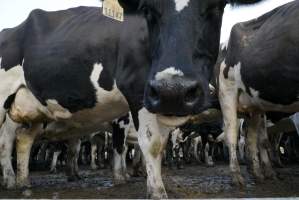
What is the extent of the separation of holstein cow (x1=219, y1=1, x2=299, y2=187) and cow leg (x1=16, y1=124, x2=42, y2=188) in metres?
3.23

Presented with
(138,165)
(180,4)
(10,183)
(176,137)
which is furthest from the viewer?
(176,137)

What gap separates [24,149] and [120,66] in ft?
9.99

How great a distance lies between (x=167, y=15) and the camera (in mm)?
3596

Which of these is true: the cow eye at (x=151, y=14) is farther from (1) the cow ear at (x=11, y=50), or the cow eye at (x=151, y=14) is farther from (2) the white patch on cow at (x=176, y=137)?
(2) the white patch on cow at (x=176, y=137)

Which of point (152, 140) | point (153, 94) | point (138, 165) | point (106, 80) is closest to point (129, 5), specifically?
point (106, 80)

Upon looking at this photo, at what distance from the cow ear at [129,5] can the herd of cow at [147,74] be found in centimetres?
1

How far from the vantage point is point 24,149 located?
7.49 meters

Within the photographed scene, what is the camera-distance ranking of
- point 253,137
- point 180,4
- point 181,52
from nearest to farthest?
point 181,52
point 180,4
point 253,137

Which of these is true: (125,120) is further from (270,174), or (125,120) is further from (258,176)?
(270,174)

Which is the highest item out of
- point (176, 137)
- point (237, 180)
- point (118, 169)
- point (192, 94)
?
point (176, 137)

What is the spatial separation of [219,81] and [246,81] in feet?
3.03

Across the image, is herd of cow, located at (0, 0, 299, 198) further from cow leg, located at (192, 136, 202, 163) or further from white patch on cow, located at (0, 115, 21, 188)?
cow leg, located at (192, 136, 202, 163)

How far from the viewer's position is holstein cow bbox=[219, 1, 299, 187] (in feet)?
19.9

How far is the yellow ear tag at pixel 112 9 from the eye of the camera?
4664 millimetres
